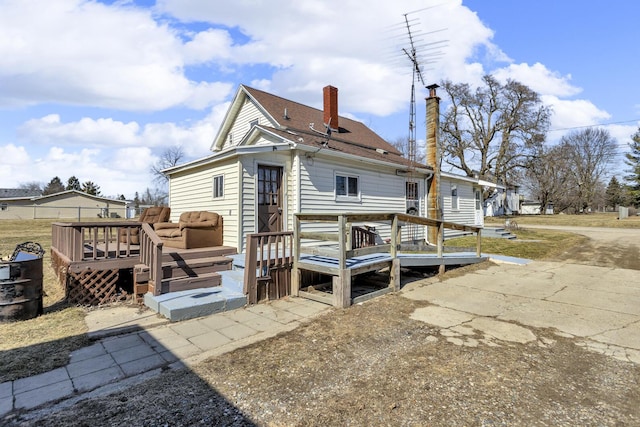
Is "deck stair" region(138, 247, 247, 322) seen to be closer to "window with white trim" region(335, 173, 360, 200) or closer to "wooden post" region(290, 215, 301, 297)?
"wooden post" region(290, 215, 301, 297)

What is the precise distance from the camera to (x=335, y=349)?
12.4ft

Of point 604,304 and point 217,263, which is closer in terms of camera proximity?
point 604,304

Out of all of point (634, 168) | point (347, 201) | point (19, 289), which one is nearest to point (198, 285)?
point (19, 289)

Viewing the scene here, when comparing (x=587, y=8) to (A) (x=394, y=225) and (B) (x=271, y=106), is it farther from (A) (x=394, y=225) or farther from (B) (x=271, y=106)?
(B) (x=271, y=106)

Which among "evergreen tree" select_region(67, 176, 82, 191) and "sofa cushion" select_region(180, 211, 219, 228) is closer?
"sofa cushion" select_region(180, 211, 219, 228)

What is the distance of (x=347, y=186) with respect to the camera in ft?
32.6

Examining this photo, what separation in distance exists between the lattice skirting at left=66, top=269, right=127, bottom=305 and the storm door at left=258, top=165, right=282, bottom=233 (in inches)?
126

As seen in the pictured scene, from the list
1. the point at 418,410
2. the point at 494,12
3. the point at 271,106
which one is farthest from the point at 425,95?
the point at 418,410

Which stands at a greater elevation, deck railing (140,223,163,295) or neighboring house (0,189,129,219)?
neighboring house (0,189,129,219)

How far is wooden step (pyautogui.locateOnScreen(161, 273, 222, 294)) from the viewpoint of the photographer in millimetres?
5629

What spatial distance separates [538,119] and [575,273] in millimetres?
25694

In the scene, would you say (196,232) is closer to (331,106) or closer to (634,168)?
(331,106)

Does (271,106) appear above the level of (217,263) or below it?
above

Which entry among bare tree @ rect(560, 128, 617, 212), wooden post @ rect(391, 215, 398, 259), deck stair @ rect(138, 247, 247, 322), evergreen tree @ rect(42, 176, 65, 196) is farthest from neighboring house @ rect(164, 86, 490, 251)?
evergreen tree @ rect(42, 176, 65, 196)
